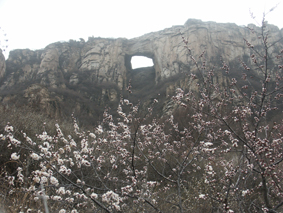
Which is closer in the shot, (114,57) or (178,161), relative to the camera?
(178,161)

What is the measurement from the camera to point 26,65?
36.4 m

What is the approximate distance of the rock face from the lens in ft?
109

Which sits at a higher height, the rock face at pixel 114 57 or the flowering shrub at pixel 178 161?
the rock face at pixel 114 57

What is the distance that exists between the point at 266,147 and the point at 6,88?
37.9 meters

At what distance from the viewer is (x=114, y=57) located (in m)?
39.8

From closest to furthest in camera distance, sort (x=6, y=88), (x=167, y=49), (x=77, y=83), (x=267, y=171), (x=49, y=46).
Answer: (x=267, y=171)
(x=6, y=88)
(x=77, y=83)
(x=167, y=49)
(x=49, y=46)

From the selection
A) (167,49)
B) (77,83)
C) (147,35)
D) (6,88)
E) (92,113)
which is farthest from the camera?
(147,35)

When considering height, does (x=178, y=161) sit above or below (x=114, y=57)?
below

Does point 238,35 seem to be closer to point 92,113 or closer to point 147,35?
point 147,35

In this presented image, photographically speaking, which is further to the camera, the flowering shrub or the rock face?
the rock face

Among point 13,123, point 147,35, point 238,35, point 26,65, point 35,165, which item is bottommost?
point 35,165

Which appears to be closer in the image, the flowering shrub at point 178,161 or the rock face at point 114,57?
the flowering shrub at point 178,161

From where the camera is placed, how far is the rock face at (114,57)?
33281 millimetres

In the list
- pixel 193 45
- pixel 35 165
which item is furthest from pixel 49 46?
pixel 35 165
